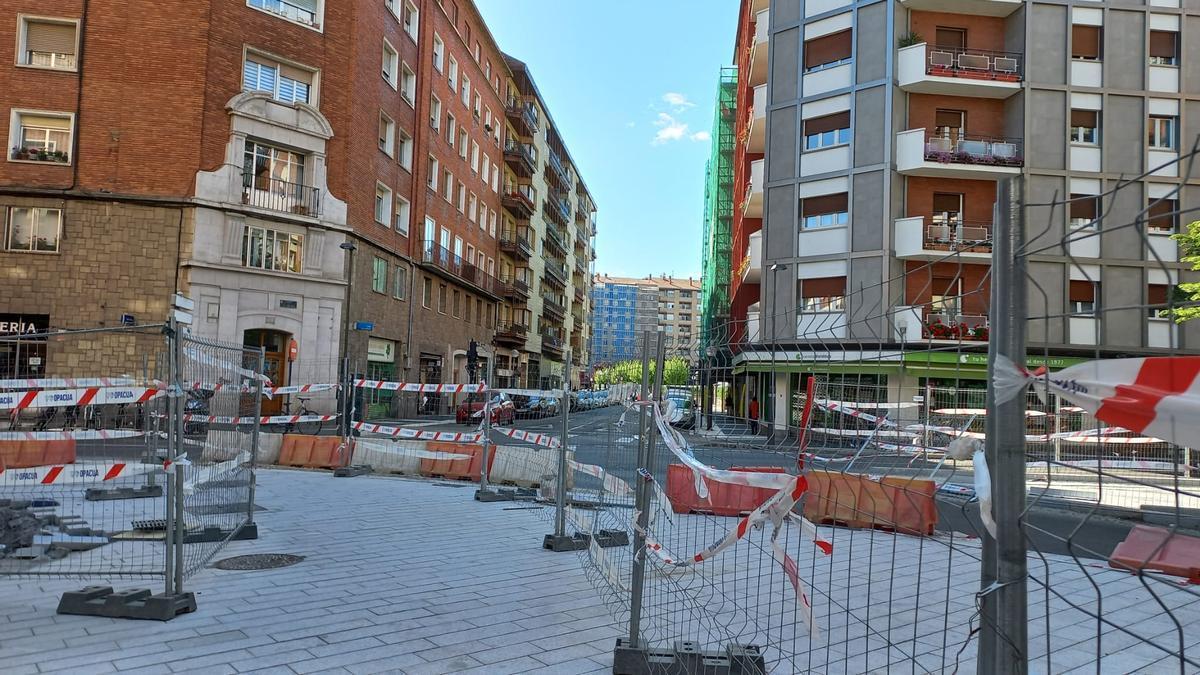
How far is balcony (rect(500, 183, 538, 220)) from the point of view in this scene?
163 feet

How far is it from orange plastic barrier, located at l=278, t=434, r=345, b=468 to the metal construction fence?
19.3 feet

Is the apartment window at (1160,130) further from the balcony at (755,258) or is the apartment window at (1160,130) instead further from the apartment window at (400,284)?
the apartment window at (400,284)

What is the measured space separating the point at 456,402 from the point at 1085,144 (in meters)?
24.2

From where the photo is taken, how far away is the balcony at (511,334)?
159 ft

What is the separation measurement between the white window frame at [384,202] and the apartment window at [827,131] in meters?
16.2

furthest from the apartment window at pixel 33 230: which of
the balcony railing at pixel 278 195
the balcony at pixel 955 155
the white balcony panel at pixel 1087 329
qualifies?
the balcony at pixel 955 155

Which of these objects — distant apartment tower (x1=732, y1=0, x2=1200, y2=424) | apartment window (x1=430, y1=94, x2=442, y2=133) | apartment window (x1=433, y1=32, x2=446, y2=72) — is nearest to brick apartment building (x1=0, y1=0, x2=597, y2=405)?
apartment window (x1=433, y1=32, x2=446, y2=72)

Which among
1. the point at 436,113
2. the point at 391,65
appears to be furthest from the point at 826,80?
the point at 436,113

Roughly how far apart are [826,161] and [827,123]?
1.46 m

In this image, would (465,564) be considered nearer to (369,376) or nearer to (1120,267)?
(369,376)

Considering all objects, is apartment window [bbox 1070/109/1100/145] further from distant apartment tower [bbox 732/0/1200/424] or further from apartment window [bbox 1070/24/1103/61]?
apartment window [bbox 1070/24/1103/61]

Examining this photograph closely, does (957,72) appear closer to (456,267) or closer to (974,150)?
(974,150)

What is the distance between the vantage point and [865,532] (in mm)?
9102

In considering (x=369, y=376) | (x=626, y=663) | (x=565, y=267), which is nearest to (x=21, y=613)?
(x=626, y=663)
